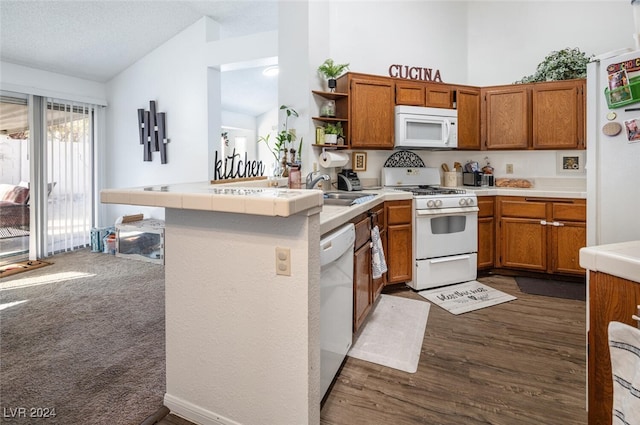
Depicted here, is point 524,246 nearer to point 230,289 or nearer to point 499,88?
point 499,88

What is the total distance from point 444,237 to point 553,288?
1161mm

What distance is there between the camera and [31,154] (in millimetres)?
A: 4199

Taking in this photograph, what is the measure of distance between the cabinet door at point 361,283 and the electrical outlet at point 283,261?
814mm

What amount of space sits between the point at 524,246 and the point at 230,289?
3161 millimetres

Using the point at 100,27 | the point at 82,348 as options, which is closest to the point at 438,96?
the point at 82,348

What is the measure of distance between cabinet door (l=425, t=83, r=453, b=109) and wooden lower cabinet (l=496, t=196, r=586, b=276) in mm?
1129

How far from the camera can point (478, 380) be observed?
1.79 metres

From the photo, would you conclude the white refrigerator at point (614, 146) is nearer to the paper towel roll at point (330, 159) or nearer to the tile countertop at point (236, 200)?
the tile countertop at point (236, 200)

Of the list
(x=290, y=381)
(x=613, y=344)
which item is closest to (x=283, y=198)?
(x=290, y=381)

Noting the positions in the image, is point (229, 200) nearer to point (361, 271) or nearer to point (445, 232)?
point (361, 271)

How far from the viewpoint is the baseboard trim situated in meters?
1.42

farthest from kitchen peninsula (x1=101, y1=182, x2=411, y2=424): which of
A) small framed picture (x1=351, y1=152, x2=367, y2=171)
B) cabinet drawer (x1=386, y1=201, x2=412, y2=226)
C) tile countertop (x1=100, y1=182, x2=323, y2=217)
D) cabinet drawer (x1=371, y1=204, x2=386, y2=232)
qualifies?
small framed picture (x1=351, y1=152, x2=367, y2=171)

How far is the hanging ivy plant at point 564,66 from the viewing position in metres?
3.44

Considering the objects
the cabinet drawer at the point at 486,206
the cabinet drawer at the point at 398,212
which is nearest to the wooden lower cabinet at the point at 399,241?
the cabinet drawer at the point at 398,212
